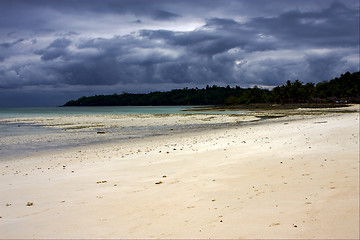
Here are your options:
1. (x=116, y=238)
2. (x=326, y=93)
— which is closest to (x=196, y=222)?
(x=116, y=238)

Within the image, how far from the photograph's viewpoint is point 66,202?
764 centimetres

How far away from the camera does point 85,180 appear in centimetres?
996

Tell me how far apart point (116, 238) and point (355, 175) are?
6.90 metres

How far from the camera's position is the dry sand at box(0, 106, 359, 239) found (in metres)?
5.70

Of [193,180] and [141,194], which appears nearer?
[141,194]

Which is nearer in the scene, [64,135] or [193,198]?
[193,198]

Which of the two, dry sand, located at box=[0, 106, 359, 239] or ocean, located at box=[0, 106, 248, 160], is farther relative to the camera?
ocean, located at box=[0, 106, 248, 160]

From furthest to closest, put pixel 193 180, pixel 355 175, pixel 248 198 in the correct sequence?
pixel 193 180
pixel 355 175
pixel 248 198

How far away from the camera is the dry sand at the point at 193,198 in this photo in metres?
5.70

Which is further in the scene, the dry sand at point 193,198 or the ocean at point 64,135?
the ocean at point 64,135

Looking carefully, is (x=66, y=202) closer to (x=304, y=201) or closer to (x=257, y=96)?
(x=304, y=201)

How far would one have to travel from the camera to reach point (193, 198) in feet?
24.4

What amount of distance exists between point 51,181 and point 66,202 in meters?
2.86

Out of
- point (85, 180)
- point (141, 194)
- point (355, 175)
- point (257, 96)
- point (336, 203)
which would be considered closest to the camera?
point (336, 203)
